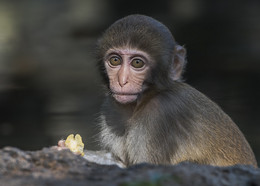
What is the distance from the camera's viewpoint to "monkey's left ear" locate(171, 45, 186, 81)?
22.9 feet

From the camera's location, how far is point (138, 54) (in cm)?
662

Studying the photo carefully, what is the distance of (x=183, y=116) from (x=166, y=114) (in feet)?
0.63

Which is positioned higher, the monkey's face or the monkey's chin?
the monkey's face

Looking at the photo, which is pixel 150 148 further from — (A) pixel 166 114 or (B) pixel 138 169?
(B) pixel 138 169

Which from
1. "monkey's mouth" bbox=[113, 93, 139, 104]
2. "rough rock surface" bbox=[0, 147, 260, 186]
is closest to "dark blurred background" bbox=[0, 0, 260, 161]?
"monkey's mouth" bbox=[113, 93, 139, 104]

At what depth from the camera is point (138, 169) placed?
4250 millimetres

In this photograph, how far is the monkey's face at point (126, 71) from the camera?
634 centimetres

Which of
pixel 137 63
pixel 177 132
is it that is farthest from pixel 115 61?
pixel 177 132

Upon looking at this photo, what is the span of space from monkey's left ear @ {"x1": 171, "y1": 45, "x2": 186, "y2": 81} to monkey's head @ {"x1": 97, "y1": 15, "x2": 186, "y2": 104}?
152mm

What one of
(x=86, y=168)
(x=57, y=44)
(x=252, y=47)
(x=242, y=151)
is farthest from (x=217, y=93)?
(x=86, y=168)

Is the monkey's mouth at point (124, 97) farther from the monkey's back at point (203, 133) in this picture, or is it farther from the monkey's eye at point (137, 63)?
the monkey's back at point (203, 133)

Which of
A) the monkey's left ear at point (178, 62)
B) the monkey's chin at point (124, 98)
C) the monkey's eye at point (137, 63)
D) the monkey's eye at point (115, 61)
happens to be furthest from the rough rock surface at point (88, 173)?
the monkey's left ear at point (178, 62)

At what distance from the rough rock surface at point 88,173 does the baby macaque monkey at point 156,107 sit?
6.49 ft

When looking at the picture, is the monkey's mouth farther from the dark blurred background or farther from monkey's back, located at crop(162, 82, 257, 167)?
the dark blurred background
